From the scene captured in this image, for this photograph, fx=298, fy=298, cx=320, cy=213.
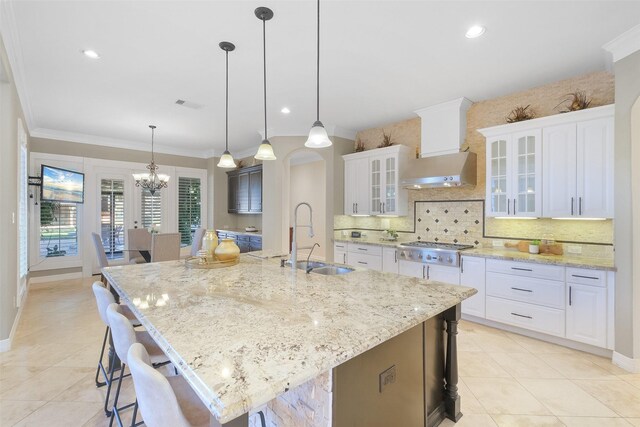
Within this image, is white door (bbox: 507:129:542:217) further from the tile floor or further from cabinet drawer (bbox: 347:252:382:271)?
cabinet drawer (bbox: 347:252:382:271)

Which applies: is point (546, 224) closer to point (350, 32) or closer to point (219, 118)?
point (350, 32)

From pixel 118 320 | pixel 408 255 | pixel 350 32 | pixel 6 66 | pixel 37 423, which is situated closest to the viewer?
pixel 118 320

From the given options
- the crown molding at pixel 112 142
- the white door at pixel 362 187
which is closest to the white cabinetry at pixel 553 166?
the white door at pixel 362 187

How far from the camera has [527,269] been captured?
314 centimetres

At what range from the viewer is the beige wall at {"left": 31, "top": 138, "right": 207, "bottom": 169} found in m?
5.61

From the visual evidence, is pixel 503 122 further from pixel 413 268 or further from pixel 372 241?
pixel 372 241

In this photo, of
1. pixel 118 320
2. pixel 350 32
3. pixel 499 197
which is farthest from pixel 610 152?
pixel 118 320

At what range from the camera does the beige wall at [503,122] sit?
10.4 feet

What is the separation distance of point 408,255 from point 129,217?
5922 mm

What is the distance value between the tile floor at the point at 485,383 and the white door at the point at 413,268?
0.80 meters

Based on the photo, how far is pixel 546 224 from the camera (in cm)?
352

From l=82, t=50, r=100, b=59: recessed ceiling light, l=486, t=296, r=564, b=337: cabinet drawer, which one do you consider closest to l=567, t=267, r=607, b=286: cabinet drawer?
l=486, t=296, r=564, b=337: cabinet drawer

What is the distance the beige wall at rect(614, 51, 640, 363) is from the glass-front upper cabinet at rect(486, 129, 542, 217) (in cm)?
72

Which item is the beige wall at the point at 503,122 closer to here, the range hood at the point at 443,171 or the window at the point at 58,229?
the range hood at the point at 443,171
